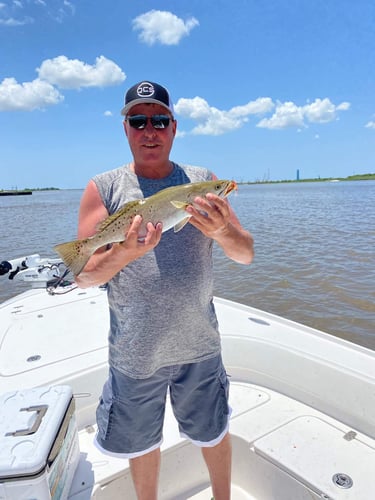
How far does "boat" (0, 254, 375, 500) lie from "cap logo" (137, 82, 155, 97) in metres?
2.35

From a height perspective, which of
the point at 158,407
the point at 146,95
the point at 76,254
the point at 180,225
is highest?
the point at 146,95

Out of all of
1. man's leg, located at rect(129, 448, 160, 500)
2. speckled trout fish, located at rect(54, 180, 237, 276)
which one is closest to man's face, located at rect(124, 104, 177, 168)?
speckled trout fish, located at rect(54, 180, 237, 276)

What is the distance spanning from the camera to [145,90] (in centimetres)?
203

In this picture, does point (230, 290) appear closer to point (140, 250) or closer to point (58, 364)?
point (58, 364)

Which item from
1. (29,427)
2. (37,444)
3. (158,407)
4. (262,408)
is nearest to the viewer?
(37,444)

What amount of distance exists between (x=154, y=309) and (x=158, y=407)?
0.62 metres

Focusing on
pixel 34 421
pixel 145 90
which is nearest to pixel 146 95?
pixel 145 90

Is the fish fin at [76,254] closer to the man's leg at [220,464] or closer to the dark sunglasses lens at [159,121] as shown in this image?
the dark sunglasses lens at [159,121]

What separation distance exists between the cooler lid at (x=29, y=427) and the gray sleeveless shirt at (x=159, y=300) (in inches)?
18.4

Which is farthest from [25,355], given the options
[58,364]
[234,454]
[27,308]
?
[234,454]

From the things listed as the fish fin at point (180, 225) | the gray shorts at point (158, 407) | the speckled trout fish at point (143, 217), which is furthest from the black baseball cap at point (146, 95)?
the gray shorts at point (158, 407)

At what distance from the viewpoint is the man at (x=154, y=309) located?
199cm

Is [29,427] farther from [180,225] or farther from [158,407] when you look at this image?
[180,225]

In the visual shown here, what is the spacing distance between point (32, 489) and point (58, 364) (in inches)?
63.7
